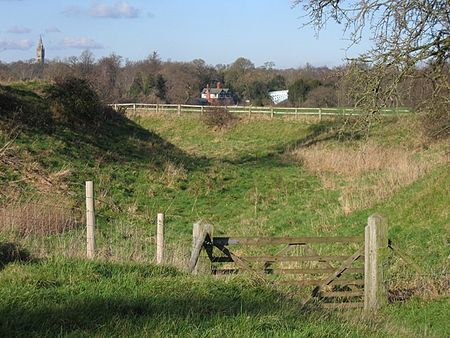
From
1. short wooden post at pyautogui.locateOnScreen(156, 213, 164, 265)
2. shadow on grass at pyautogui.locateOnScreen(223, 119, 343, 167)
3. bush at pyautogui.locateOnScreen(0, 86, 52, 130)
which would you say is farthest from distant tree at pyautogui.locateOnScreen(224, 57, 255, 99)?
short wooden post at pyautogui.locateOnScreen(156, 213, 164, 265)

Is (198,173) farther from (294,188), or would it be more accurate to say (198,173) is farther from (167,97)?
(167,97)

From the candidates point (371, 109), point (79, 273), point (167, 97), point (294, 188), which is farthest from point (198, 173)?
point (167, 97)

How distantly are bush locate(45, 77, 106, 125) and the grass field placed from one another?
86cm

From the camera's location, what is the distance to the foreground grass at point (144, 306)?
4.92 meters

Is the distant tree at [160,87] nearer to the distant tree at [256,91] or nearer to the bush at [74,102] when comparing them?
the distant tree at [256,91]

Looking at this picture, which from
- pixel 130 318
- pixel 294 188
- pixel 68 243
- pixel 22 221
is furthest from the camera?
pixel 294 188

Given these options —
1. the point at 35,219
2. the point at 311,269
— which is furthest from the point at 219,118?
the point at 311,269

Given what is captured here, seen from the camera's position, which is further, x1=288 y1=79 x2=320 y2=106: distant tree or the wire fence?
x1=288 y1=79 x2=320 y2=106: distant tree

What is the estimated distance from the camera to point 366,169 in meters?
26.4

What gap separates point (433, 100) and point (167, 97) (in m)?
69.3

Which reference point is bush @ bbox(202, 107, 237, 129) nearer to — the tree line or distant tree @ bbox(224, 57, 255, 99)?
the tree line

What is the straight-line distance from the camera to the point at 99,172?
67.5 feet

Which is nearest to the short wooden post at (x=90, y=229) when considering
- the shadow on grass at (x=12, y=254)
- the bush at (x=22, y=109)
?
the shadow on grass at (x=12, y=254)

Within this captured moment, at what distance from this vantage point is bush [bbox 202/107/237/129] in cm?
4872
